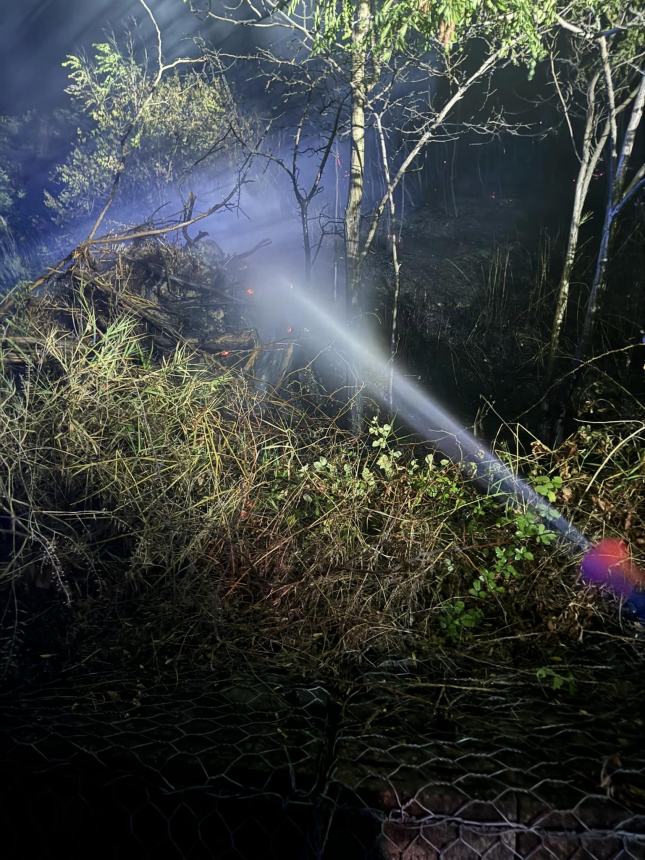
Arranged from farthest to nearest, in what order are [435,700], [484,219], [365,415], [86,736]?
1. [484,219]
2. [365,415]
3. [435,700]
4. [86,736]

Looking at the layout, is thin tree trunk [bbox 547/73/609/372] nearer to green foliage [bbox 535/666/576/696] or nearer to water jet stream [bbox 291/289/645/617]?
water jet stream [bbox 291/289/645/617]

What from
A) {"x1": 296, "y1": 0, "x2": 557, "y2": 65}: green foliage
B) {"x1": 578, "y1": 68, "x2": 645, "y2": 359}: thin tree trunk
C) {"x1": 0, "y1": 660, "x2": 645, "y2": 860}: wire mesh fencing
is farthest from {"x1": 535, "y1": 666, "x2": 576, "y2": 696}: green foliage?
{"x1": 296, "y1": 0, "x2": 557, "y2": 65}: green foliage

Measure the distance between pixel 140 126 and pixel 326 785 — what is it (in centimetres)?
725

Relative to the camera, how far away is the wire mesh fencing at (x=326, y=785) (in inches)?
67.9

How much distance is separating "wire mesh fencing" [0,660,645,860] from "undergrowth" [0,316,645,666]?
21.5 inches

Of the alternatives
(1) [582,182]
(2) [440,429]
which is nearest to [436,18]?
(1) [582,182]

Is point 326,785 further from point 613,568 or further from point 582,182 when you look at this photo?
point 582,182

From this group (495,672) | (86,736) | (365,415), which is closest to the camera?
(86,736)

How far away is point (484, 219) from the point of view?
725cm

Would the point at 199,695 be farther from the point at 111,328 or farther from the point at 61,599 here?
the point at 111,328

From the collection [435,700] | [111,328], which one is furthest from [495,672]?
[111,328]

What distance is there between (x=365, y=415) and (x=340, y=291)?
196 centimetres

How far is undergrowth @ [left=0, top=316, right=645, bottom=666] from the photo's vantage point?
275 centimetres

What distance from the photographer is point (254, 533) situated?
123 inches
